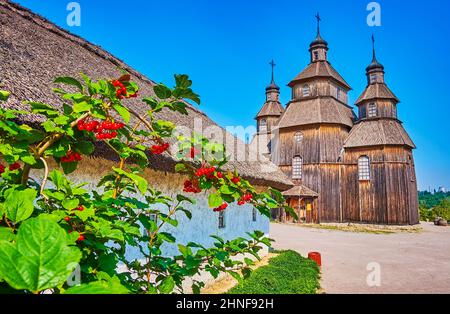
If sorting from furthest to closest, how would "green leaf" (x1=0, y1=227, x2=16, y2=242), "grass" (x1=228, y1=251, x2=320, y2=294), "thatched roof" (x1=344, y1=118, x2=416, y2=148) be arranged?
1. "thatched roof" (x1=344, y1=118, x2=416, y2=148)
2. "grass" (x1=228, y1=251, x2=320, y2=294)
3. "green leaf" (x1=0, y1=227, x2=16, y2=242)

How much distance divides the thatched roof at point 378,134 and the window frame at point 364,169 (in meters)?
1.15

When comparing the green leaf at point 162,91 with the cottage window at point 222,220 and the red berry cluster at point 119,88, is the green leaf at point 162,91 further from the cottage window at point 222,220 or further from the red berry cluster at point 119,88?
Result: the cottage window at point 222,220

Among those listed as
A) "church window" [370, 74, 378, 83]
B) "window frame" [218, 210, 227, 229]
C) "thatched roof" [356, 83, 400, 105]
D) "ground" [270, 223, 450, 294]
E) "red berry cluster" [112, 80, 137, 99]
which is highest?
"church window" [370, 74, 378, 83]

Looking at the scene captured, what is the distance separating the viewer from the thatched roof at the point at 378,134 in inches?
918

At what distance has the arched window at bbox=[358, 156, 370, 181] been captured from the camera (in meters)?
23.7

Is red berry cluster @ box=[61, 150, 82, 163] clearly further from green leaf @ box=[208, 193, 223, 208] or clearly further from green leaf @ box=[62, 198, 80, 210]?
green leaf @ box=[208, 193, 223, 208]

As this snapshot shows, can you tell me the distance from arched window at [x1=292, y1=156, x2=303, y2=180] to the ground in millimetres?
8237

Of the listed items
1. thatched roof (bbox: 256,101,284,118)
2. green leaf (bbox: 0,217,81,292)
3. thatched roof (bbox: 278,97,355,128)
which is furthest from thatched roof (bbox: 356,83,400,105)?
green leaf (bbox: 0,217,81,292)

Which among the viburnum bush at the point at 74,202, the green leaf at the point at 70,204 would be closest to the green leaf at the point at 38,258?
the viburnum bush at the point at 74,202
